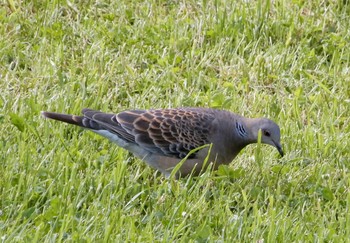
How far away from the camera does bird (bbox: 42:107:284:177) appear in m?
6.88

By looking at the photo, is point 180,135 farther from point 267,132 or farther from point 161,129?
point 267,132

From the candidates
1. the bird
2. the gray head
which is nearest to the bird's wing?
the bird

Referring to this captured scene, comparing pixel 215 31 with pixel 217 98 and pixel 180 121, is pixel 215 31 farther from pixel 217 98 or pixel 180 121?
pixel 180 121

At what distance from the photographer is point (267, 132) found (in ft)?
22.8

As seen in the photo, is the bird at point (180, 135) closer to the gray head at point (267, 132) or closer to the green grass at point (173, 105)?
the gray head at point (267, 132)

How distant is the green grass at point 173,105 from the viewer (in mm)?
6039

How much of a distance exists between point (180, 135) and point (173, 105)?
84cm

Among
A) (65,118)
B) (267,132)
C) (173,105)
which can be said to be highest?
(65,118)

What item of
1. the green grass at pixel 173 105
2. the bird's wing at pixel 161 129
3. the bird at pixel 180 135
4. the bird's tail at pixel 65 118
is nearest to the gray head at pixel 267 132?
the bird at pixel 180 135

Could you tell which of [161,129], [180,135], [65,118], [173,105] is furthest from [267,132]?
[65,118]

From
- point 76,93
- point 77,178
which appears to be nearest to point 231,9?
point 76,93

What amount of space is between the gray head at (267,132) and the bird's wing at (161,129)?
0.32 meters

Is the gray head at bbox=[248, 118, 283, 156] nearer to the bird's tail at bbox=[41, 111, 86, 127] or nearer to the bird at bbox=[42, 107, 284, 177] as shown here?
the bird at bbox=[42, 107, 284, 177]

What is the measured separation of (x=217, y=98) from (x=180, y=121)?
96 centimetres
